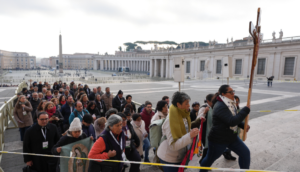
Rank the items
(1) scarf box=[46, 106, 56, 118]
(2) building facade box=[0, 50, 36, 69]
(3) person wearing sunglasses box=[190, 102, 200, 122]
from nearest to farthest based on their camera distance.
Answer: (3) person wearing sunglasses box=[190, 102, 200, 122], (1) scarf box=[46, 106, 56, 118], (2) building facade box=[0, 50, 36, 69]

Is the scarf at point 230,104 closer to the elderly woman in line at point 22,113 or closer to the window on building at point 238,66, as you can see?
the elderly woman in line at point 22,113

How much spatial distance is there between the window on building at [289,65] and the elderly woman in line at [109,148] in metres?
35.4

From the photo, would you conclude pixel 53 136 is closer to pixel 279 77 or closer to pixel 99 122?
pixel 99 122

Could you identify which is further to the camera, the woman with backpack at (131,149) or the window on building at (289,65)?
the window on building at (289,65)

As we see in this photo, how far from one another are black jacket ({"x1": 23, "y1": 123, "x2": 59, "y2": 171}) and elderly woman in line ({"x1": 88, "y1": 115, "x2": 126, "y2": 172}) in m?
1.23

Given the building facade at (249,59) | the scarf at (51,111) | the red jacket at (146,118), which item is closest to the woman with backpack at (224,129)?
the red jacket at (146,118)

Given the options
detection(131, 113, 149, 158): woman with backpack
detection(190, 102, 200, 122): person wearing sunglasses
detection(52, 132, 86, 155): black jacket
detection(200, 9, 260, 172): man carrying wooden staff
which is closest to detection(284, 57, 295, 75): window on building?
detection(190, 102, 200, 122): person wearing sunglasses

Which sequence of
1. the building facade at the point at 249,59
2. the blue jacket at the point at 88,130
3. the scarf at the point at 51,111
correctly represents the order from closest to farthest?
the blue jacket at the point at 88,130 → the scarf at the point at 51,111 → the building facade at the point at 249,59

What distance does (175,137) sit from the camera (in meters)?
2.22

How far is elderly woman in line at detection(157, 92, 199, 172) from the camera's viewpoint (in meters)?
2.19

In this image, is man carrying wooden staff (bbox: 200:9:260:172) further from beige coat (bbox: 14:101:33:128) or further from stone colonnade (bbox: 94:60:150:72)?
stone colonnade (bbox: 94:60:150:72)

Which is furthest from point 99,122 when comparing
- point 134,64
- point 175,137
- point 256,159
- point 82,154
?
point 134,64

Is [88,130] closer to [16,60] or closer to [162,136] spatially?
[162,136]

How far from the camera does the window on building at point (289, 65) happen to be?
28372mm
